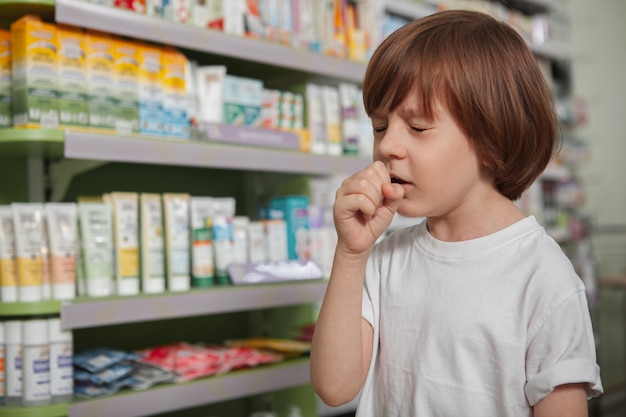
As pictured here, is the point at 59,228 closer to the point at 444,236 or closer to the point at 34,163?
the point at 34,163

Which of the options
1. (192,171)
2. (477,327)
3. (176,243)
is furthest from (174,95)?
(477,327)

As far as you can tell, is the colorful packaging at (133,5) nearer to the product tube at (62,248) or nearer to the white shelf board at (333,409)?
the product tube at (62,248)

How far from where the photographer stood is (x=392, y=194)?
3.44ft

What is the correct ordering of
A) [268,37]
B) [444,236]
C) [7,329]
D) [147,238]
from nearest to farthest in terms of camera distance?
[444,236], [7,329], [147,238], [268,37]

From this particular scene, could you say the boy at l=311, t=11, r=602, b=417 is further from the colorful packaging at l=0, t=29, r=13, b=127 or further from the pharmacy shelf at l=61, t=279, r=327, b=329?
the colorful packaging at l=0, t=29, r=13, b=127

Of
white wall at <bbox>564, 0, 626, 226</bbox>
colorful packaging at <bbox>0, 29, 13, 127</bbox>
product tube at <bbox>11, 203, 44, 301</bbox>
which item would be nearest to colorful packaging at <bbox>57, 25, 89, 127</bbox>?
colorful packaging at <bbox>0, 29, 13, 127</bbox>

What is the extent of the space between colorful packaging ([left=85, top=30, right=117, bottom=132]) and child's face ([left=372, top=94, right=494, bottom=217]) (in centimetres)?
99

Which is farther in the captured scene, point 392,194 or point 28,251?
point 28,251

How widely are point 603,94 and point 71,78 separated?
3.99 meters

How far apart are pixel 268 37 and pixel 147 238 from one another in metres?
0.78

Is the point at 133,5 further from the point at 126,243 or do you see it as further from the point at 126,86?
the point at 126,243

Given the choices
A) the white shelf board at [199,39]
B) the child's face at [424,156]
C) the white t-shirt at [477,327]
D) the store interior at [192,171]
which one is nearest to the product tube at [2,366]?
the store interior at [192,171]

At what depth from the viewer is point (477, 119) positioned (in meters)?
1.06

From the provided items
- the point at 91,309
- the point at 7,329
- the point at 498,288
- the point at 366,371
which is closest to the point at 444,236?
the point at 498,288
